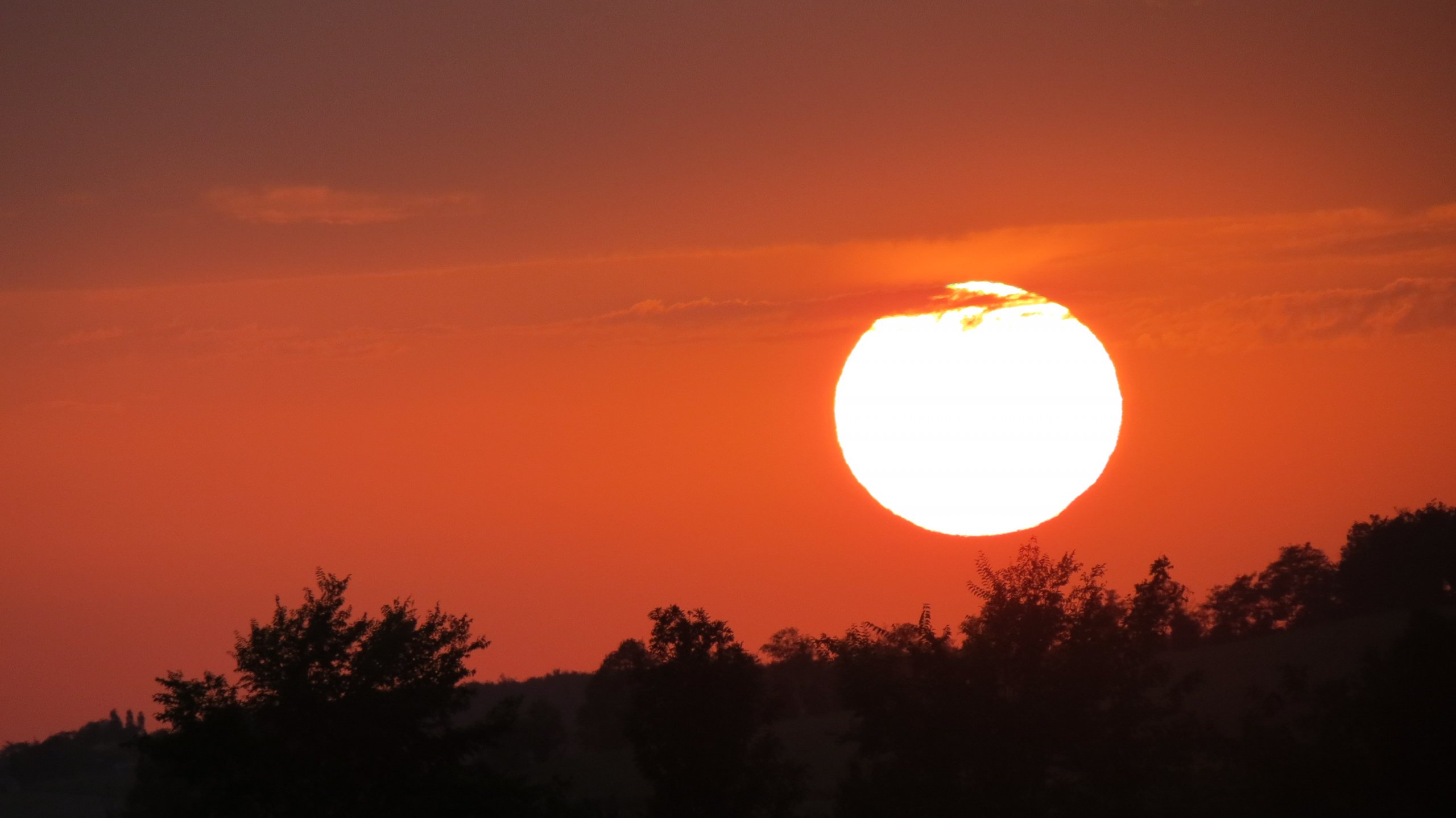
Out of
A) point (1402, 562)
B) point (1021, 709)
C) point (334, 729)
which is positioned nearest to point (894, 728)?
point (1021, 709)

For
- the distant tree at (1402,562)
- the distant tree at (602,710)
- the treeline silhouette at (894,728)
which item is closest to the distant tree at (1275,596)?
the distant tree at (1402,562)

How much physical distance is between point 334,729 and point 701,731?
1143 cm

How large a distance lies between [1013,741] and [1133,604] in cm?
639

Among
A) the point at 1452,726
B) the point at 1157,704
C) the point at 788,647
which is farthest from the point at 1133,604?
the point at 788,647

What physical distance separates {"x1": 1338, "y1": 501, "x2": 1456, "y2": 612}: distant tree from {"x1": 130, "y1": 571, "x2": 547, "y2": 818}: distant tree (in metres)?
114

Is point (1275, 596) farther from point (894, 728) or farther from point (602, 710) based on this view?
point (894, 728)

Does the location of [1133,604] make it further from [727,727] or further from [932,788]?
[727,727]

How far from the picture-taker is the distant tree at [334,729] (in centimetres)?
Result: 4481

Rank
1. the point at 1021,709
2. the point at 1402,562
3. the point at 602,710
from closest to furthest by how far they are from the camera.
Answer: the point at 1021,709
the point at 1402,562
the point at 602,710

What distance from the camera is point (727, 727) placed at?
47031 millimetres

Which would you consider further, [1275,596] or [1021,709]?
[1275,596]

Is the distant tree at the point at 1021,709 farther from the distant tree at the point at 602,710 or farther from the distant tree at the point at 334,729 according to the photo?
the distant tree at the point at 602,710

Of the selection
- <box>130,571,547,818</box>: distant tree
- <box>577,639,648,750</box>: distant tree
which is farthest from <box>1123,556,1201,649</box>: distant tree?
<box>577,639,648,750</box>: distant tree

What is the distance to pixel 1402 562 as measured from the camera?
144625mm
